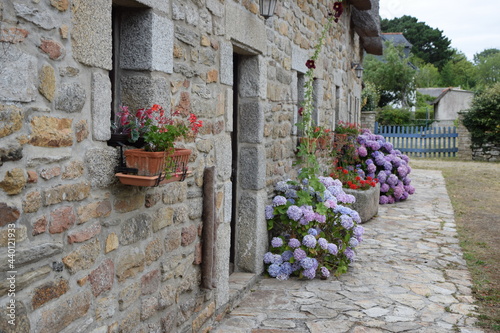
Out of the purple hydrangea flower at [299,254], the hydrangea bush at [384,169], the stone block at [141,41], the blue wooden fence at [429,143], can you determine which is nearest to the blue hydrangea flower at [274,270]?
the purple hydrangea flower at [299,254]

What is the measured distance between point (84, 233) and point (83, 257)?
0.37ft

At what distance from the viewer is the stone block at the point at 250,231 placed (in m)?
4.71

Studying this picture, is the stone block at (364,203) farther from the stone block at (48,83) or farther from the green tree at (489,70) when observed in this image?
the green tree at (489,70)

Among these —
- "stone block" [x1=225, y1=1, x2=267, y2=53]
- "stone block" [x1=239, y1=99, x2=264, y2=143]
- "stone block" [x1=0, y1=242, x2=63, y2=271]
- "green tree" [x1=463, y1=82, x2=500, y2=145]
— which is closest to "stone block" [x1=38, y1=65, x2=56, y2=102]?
"stone block" [x1=0, y1=242, x2=63, y2=271]

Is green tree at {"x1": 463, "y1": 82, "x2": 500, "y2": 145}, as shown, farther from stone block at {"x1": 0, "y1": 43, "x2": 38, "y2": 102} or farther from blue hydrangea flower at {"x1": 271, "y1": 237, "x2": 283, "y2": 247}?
stone block at {"x1": 0, "y1": 43, "x2": 38, "y2": 102}

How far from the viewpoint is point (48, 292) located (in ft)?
6.48

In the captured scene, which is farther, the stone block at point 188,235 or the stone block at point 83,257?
the stone block at point 188,235

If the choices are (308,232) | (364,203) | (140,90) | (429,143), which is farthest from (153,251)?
(429,143)

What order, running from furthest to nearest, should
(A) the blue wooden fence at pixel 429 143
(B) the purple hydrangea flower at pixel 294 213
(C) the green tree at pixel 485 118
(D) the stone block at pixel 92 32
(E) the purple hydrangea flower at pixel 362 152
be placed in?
(A) the blue wooden fence at pixel 429 143
(C) the green tree at pixel 485 118
(E) the purple hydrangea flower at pixel 362 152
(B) the purple hydrangea flower at pixel 294 213
(D) the stone block at pixel 92 32

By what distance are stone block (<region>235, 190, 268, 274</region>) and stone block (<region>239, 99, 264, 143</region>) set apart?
0.55m

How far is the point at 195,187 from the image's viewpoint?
11.1ft

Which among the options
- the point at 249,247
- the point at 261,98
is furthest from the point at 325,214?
the point at 261,98

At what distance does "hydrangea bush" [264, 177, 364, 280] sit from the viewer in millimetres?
4898

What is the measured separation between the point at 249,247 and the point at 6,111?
3301 millimetres
